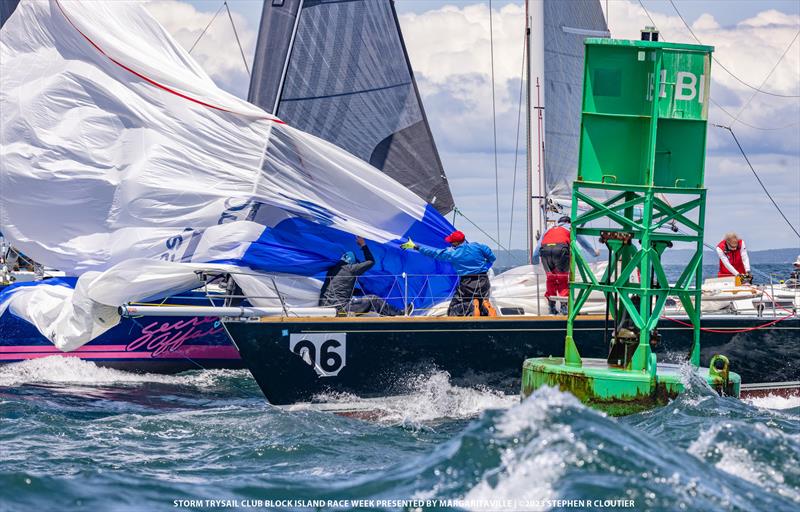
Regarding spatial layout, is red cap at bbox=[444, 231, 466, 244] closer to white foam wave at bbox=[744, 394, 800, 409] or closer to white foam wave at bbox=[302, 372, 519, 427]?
white foam wave at bbox=[302, 372, 519, 427]

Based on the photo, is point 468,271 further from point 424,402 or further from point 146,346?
point 146,346

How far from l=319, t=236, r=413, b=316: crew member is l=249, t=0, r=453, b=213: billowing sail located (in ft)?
9.28

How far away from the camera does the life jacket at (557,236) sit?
12.7 metres

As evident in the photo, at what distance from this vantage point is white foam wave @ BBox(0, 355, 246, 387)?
15523 mm

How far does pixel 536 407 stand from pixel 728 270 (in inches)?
305

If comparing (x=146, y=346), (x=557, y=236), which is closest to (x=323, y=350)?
(x=557, y=236)

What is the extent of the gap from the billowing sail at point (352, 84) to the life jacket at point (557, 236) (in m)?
2.94

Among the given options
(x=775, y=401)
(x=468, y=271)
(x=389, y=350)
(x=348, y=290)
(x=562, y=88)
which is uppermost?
(x=562, y=88)

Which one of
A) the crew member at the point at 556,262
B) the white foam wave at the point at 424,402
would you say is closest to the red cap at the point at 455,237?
the crew member at the point at 556,262

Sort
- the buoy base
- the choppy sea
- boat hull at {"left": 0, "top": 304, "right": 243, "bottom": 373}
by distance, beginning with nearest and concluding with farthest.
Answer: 1. the choppy sea
2. the buoy base
3. boat hull at {"left": 0, "top": 304, "right": 243, "bottom": 373}

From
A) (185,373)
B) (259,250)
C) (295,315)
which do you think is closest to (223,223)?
(259,250)

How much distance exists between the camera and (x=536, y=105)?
17.5 metres

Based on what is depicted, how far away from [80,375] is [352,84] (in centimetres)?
569

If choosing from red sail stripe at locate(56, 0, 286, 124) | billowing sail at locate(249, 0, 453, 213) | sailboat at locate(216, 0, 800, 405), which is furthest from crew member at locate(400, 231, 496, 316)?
billowing sail at locate(249, 0, 453, 213)
